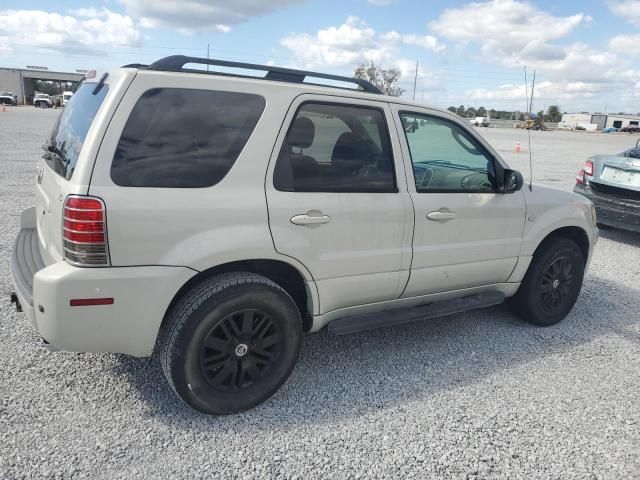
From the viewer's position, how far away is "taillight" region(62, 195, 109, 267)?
2455 millimetres

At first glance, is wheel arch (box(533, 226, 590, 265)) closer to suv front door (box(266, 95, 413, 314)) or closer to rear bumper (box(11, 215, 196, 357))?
suv front door (box(266, 95, 413, 314))

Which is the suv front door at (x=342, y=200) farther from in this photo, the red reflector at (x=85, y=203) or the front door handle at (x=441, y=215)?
the red reflector at (x=85, y=203)

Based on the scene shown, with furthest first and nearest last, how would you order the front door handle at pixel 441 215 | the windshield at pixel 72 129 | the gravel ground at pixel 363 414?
the front door handle at pixel 441 215 < the windshield at pixel 72 129 < the gravel ground at pixel 363 414

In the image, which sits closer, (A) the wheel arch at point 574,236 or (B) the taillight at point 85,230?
(B) the taillight at point 85,230

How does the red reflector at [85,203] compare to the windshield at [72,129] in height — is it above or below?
below

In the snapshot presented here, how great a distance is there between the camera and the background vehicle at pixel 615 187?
6906mm

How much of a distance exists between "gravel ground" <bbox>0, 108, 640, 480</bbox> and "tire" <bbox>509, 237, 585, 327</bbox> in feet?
0.81

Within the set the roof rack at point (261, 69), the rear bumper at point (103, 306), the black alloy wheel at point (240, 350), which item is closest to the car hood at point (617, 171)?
the roof rack at point (261, 69)

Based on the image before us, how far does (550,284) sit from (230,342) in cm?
290

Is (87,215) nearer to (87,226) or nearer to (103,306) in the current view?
(87,226)

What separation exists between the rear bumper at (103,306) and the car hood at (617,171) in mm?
6575


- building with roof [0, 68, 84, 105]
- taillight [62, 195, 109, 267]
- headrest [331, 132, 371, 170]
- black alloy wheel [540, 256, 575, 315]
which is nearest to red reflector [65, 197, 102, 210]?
taillight [62, 195, 109, 267]

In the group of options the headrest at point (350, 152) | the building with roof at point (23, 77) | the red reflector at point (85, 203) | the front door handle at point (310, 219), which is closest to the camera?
the red reflector at point (85, 203)

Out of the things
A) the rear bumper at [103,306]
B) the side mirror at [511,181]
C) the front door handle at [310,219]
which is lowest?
the rear bumper at [103,306]
